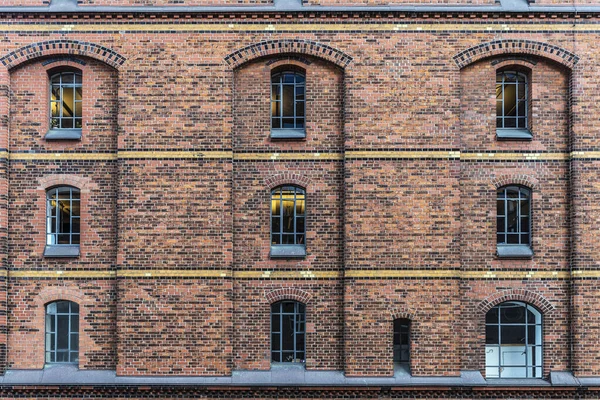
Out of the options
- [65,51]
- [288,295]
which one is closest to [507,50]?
[288,295]

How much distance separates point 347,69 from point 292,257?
4.39 meters

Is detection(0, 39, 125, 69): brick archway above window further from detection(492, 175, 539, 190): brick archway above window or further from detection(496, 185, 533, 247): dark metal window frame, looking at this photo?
detection(496, 185, 533, 247): dark metal window frame

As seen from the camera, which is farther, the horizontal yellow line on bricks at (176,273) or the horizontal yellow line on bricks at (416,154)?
the horizontal yellow line on bricks at (416,154)

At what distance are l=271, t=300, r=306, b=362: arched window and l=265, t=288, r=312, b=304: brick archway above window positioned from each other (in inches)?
8.2

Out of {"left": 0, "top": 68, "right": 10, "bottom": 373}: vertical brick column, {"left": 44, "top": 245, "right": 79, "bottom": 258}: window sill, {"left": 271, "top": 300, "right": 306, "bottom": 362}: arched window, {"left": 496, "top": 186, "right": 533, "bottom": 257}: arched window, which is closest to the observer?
{"left": 0, "top": 68, "right": 10, "bottom": 373}: vertical brick column

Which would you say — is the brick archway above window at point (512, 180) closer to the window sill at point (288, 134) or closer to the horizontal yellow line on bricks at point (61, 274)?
the window sill at point (288, 134)

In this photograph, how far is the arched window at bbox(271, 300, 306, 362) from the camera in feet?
36.0

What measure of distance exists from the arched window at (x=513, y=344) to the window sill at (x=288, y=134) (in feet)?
19.4

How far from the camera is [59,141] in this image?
36.3ft

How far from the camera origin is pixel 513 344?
10969 millimetres

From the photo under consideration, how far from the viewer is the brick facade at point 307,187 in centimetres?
1064

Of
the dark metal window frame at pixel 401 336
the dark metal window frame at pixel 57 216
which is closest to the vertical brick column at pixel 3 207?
the dark metal window frame at pixel 57 216

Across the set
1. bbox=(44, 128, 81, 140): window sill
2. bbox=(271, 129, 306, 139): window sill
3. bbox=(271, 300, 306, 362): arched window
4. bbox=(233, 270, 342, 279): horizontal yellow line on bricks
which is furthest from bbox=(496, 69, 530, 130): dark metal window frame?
bbox=(44, 128, 81, 140): window sill

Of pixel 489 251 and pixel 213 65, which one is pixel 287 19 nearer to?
pixel 213 65
